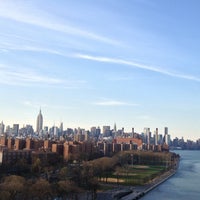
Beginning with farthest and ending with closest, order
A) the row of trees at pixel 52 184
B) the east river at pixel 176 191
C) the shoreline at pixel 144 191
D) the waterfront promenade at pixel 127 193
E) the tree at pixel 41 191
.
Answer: the east river at pixel 176 191, the shoreline at pixel 144 191, the waterfront promenade at pixel 127 193, the tree at pixel 41 191, the row of trees at pixel 52 184

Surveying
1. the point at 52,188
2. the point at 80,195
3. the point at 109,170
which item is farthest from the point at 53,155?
the point at 52,188

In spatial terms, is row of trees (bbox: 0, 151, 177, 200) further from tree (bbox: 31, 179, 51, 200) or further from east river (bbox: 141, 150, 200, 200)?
east river (bbox: 141, 150, 200, 200)

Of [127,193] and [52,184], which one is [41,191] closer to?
[52,184]

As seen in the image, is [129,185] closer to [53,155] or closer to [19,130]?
[53,155]

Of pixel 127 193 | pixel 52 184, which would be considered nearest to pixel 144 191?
pixel 127 193

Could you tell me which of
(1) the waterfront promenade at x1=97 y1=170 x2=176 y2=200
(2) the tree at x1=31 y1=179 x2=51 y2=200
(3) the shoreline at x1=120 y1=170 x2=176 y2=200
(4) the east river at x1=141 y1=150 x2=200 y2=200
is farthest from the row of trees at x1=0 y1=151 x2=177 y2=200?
(4) the east river at x1=141 y1=150 x2=200 y2=200

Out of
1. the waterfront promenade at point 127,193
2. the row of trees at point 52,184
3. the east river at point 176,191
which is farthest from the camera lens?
the east river at point 176,191

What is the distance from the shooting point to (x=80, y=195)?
29109 millimetres

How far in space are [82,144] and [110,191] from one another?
36.2 m

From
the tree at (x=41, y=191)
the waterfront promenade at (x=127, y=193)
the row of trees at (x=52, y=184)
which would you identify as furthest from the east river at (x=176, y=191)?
the tree at (x=41, y=191)

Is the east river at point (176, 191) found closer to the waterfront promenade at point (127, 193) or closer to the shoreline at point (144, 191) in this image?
the shoreline at point (144, 191)

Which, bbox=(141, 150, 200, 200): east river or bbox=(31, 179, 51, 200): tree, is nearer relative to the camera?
bbox=(31, 179, 51, 200): tree

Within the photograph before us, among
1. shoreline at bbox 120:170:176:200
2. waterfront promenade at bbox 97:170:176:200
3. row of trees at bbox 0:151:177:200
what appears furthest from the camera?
shoreline at bbox 120:170:176:200

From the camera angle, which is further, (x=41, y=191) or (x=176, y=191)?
(x=176, y=191)
